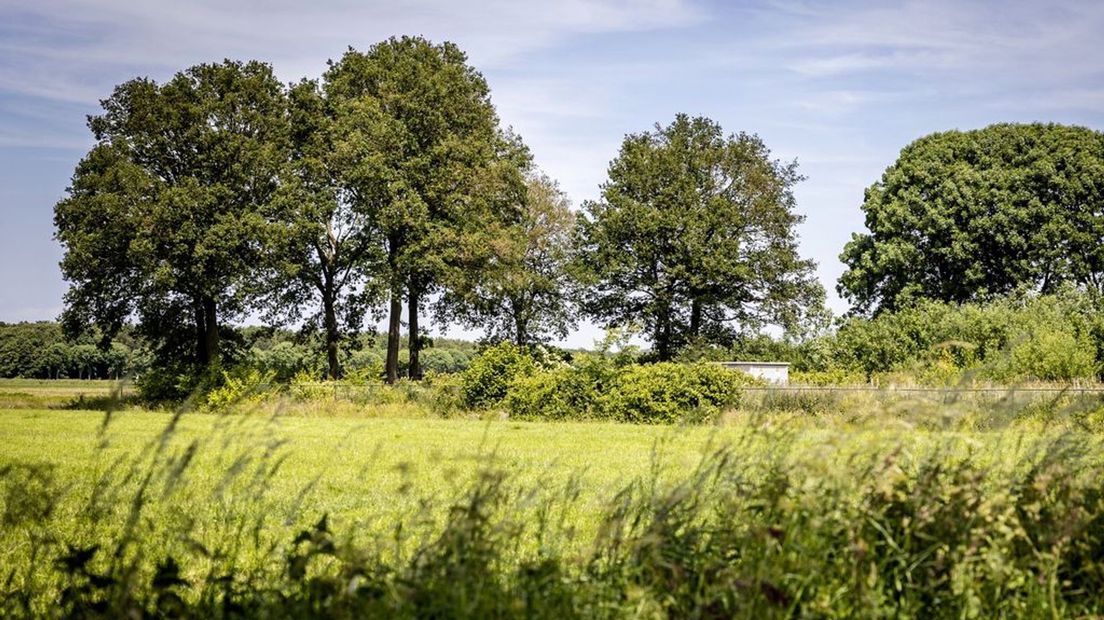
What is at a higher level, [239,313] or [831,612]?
[239,313]

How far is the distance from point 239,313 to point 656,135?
→ 65.1 feet

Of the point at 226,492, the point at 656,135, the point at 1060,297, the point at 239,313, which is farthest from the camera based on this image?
the point at 656,135

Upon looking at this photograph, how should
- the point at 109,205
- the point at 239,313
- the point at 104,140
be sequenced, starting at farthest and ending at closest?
the point at 239,313
the point at 104,140
the point at 109,205

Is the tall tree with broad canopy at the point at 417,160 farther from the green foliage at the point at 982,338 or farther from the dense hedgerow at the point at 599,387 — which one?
the green foliage at the point at 982,338

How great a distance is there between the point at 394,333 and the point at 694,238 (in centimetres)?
1330

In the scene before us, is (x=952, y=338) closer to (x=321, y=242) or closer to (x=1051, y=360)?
(x=1051, y=360)

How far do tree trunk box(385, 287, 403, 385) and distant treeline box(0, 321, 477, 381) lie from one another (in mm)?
864

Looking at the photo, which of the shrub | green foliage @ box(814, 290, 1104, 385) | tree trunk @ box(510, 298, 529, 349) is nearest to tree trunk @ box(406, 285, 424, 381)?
tree trunk @ box(510, 298, 529, 349)

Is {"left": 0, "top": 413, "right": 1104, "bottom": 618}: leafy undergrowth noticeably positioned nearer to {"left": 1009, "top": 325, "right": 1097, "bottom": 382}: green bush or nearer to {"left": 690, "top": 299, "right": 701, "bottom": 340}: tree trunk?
{"left": 1009, "top": 325, "right": 1097, "bottom": 382}: green bush

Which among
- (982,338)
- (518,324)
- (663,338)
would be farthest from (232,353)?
(982,338)

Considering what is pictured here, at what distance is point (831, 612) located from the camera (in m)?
4.31

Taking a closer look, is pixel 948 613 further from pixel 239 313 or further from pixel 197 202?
pixel 239 313

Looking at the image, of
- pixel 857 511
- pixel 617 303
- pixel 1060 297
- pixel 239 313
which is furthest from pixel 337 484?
pixel 1060 297

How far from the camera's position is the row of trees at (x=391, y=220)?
33688 mm
